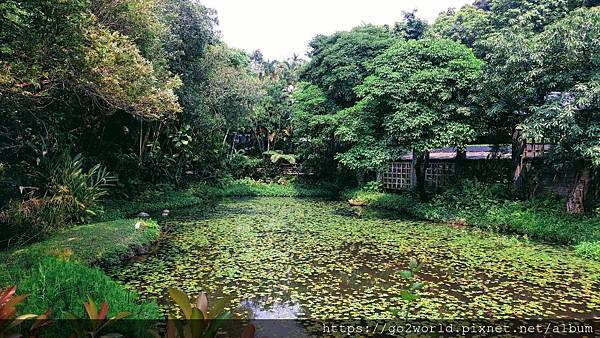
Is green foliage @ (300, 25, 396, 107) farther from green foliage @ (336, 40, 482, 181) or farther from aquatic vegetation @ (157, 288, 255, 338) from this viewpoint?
aquatic vegetation @ (157, 288, 255, 338)

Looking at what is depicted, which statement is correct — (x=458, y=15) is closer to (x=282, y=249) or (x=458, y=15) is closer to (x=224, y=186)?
(x=224, y=186)

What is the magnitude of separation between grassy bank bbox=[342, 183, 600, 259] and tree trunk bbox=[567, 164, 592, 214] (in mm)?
230

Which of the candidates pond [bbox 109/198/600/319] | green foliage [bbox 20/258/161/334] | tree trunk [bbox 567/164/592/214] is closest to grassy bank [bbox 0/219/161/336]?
green foliage [bbox 20/258/161/334]

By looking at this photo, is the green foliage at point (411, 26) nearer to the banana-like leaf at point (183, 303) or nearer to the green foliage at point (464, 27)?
the green foliage at point (464, 27)

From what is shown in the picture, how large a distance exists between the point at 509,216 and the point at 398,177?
603cm

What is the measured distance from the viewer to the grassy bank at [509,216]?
7684mm

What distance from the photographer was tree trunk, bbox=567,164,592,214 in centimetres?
832

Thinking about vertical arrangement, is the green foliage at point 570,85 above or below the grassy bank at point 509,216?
above

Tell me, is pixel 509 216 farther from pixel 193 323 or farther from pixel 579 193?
pixel 193 323

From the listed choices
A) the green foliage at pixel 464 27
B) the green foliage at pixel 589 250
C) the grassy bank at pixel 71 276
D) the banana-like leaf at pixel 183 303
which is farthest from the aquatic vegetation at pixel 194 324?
the green foliage at pixel 464 27

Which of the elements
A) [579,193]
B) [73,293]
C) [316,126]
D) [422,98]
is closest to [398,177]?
[316,126]

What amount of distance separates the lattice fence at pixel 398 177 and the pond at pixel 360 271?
16.0 ft

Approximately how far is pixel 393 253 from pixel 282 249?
1.94m

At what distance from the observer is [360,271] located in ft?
19.9
